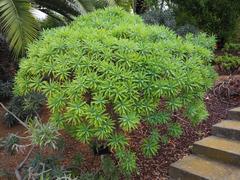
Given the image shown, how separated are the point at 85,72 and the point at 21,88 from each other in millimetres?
763

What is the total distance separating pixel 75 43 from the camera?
319 centimetres

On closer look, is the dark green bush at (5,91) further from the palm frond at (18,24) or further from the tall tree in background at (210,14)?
the tall tree in background at (210,14)

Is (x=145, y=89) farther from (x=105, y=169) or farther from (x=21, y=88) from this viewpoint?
(x=21, y=88)

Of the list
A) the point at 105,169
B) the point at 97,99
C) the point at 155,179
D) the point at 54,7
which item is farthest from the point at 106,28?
the point at 54,7

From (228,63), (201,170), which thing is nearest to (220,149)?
(201,170)

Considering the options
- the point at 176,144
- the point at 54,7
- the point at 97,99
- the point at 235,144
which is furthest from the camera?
the point at 54,7

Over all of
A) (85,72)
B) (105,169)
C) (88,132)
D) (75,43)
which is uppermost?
(75,43)

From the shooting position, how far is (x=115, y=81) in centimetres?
288

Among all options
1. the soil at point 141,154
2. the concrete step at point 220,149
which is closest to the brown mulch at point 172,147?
the soil at point 141,154

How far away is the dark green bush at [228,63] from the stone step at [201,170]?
11.0 feet

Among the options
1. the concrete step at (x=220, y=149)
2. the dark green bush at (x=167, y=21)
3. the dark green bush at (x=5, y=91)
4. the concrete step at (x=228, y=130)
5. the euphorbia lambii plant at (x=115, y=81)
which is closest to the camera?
the euphorbia lambii plant at (x=115, y=81)

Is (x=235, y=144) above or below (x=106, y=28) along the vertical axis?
below

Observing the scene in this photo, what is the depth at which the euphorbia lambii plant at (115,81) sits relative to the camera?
2.84 m

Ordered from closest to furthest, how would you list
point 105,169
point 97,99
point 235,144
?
1. point 97,99
2. point 105,169
3. point 235,144
